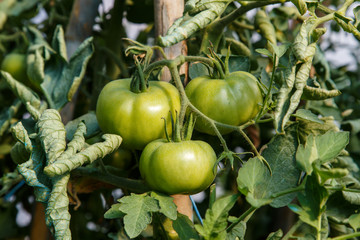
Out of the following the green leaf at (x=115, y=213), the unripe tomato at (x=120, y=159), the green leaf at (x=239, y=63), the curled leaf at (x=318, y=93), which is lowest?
the unripe tomato at (x=120, y=159)

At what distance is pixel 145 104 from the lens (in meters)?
0.58

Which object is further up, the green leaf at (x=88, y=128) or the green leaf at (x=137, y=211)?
the green leaf at (x=137, y=211)

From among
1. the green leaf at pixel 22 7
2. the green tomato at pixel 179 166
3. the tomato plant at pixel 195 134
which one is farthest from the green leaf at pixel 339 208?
the green leaf at pixel 22 7

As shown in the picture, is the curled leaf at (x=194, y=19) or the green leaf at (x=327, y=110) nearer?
the curled leaf at (x=194, y=19)

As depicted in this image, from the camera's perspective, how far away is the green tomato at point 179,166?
54 centimetres

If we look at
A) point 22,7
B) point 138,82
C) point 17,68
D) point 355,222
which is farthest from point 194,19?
point 22,7

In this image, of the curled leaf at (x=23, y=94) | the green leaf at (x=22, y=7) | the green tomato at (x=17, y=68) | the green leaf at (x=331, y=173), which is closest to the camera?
the green leaf at (x=331, y=173)

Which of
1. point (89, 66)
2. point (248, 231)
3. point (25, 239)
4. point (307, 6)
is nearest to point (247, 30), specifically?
point (307, 6)

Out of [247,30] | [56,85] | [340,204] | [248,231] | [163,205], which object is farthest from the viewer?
[248,231]

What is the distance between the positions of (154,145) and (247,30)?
20.1 inches

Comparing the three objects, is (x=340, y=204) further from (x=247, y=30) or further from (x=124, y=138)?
(x=247, y=30)

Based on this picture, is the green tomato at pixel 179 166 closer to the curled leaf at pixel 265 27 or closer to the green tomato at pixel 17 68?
the curled leaf at pixel 265 27

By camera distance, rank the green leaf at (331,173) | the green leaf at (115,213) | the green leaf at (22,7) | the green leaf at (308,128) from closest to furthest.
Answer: the green leaf at (331,173)
the green leaf at (115,213)
the green leaf at (308,128)
the green leaf at (22,7)

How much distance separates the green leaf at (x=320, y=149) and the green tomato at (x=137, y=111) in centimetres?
21
